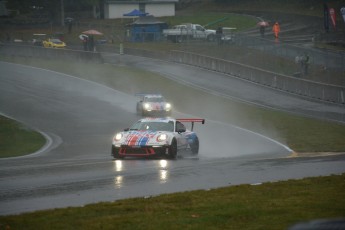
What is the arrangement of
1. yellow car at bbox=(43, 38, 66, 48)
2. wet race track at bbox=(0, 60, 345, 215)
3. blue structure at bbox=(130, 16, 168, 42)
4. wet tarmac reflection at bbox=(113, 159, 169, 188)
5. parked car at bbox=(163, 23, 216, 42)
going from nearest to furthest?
wet race track at bbox=(0, 60, 345, 215), wet tarmac reflection at bbox=(113, 159, 169, 188), parked car at bbox=(163, 23, 216, 42), yellow car at bbox=(43, 38, 66, 48), blue structure at bbox=(130, 16, 168, 42)

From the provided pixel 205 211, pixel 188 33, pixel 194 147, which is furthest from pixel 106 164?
pixel 188 33

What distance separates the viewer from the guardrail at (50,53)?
5972 centimetres

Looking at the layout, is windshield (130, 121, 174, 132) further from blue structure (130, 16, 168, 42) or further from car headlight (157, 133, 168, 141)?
blue structure (130, 16, 168, 42)

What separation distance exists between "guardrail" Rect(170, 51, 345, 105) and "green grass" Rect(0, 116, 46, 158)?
1751 cm

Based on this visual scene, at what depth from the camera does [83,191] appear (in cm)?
1420

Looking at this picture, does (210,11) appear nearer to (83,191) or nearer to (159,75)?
(159,75)

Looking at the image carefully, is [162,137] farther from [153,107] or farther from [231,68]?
[231,68]

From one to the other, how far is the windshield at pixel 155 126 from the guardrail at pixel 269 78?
20.6 m

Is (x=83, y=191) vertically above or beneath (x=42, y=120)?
above

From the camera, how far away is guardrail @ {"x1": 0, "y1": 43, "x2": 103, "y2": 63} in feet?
196

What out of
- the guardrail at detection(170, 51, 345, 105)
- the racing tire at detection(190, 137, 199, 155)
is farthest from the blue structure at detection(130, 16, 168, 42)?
the racing tire at detection(190, 137, 199, 155)

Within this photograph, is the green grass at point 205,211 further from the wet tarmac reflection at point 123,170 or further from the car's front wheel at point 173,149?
the car's front wheel at point 173,149

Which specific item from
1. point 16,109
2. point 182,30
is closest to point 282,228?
point 16,109

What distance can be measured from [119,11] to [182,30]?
23377mm
